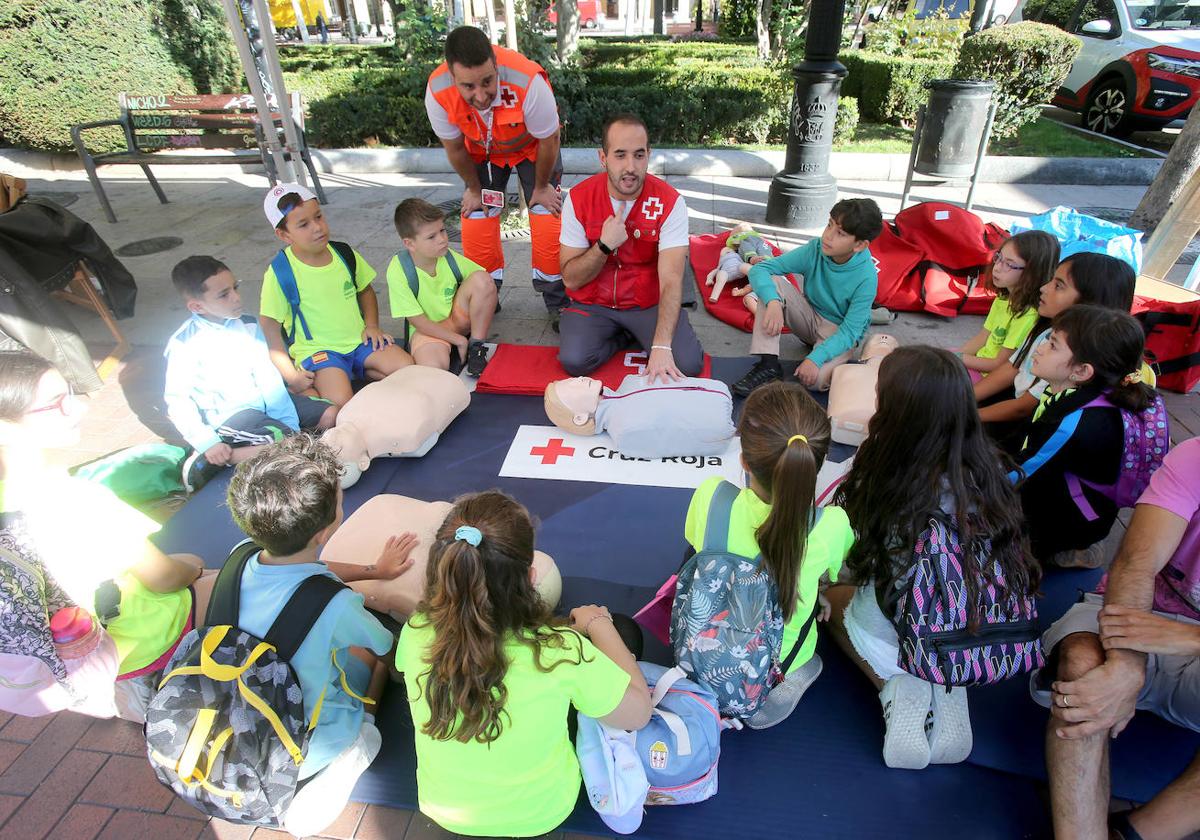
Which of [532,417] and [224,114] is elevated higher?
[224,114]

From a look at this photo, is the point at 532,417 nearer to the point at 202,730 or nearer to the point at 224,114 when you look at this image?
the point at 202,730

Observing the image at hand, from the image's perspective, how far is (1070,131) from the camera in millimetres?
8766

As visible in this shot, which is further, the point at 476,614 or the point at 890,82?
the point at 890,82

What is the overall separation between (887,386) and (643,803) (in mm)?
1242

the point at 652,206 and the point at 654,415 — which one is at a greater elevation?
the point at 652,206

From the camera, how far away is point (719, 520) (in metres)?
1.81

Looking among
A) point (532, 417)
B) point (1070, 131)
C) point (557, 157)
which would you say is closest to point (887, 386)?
point (532, 417)

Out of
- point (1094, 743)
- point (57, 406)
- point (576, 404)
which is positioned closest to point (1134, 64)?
point (576, 404)

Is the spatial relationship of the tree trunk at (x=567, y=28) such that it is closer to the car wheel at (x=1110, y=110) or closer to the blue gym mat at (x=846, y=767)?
the car wheel at (x=1110, y=110)

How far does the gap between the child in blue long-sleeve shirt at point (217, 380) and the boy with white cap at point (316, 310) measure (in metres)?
0.30

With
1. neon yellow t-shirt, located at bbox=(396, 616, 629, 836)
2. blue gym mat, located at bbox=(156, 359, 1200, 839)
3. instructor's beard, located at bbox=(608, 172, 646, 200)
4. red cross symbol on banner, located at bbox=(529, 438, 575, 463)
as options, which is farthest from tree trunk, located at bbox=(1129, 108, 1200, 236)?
neon yellow t-shirt, located at bbox=(396, 616, 629, 836)

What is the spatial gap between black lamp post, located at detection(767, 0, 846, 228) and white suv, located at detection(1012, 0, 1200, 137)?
4942mm

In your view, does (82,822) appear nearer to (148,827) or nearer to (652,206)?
(148,827)

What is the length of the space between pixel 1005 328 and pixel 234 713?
3413 millimetres
